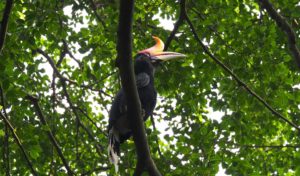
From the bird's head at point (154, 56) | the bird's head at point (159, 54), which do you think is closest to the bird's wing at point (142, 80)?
the bird's head at point (154, 56)

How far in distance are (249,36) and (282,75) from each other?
63 centimetres

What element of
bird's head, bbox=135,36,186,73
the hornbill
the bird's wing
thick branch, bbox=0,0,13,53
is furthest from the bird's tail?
thick branch, bbox=0,0,13,53

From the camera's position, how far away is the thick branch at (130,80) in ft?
10.9

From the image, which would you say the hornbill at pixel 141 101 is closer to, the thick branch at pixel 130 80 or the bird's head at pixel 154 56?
the bird's head at pixel 154 56

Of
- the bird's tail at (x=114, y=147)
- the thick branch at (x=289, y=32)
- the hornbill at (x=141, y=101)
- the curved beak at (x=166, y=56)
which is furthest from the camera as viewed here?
the curved beak at (x=166, y=56)

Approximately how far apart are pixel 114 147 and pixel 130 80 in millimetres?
2273

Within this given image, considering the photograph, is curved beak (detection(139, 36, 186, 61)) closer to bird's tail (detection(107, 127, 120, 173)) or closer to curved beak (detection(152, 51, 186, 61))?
curved beak (detection(152, 51, 186, 61))

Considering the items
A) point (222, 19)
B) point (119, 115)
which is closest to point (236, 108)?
point (222, 19)

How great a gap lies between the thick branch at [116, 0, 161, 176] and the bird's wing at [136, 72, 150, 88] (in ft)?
5.45

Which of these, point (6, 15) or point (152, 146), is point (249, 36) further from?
point (6, 15)

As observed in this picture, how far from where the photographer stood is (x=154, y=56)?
20.3 ft

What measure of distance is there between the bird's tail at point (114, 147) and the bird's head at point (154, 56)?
83cm

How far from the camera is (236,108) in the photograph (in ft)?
22.7

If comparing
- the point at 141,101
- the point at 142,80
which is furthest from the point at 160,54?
the point at 141,101
